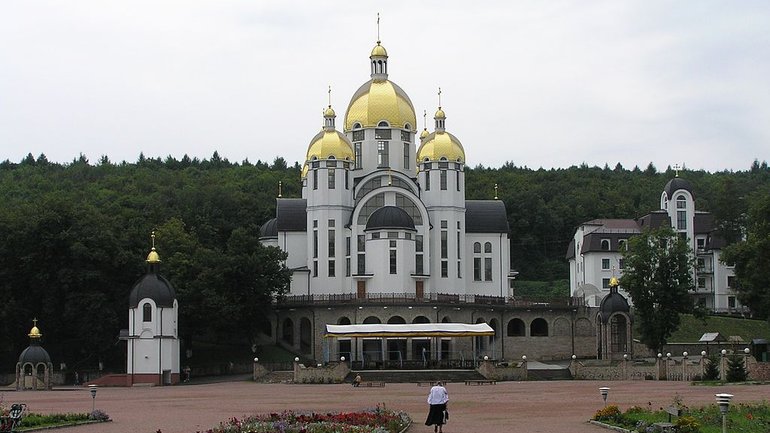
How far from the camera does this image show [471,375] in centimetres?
7162

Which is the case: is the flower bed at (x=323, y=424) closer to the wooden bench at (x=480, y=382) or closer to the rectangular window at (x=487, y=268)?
the wooden bench at (x=480, y=382)

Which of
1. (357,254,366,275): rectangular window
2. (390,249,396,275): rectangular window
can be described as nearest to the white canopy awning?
(390,249,396,275): rectangular window

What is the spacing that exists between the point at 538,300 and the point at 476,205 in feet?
29.3

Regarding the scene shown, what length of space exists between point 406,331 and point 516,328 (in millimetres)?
18425

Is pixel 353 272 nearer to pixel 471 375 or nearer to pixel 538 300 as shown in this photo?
pixel 538 300

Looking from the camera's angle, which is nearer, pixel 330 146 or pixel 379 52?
pixel 330 146

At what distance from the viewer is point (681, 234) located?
10325cm

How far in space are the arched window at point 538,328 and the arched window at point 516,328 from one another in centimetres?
65

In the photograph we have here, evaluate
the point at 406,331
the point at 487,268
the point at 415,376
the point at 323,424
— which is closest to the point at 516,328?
the point at 487,268

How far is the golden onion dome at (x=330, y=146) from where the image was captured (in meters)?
91.1

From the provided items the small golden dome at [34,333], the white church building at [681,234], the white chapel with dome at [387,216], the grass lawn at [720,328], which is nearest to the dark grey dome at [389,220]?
the white chapel with dome at [387,216]

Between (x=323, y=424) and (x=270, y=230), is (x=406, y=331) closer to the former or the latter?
(x=270, y=230)

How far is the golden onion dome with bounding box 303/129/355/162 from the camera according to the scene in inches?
3585

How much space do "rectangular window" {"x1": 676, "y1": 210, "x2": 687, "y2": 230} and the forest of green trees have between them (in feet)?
16.9
